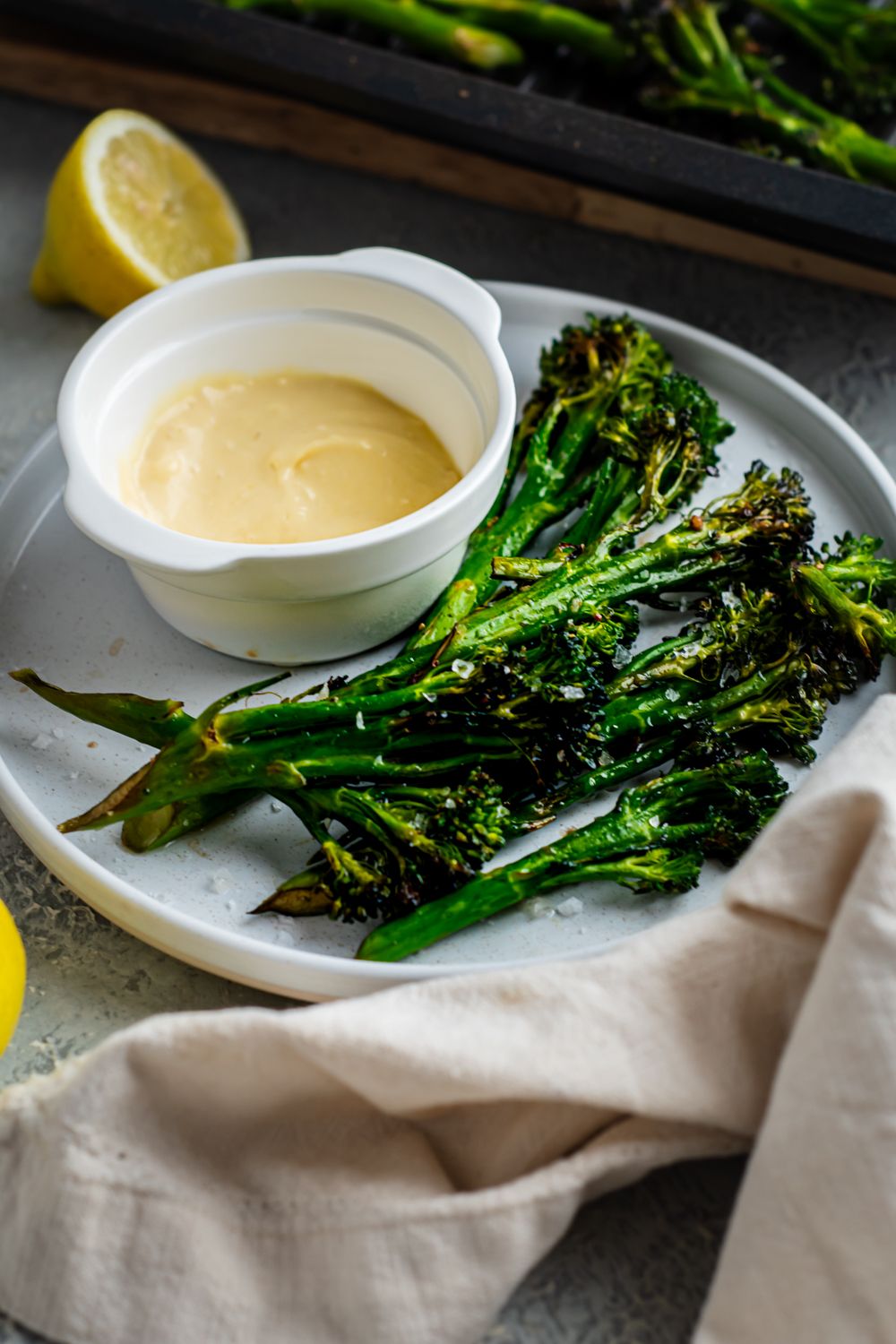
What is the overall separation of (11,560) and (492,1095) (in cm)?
119

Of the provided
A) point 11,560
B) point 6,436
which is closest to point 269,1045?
point 11,560

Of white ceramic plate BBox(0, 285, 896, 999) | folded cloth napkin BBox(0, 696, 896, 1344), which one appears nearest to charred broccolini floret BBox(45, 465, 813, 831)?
white ceramic plate BBox(0, 285, 896, 999)

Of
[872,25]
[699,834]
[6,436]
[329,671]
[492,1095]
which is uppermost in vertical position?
[872,25]

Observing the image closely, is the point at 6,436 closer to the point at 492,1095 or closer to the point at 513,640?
the point at 513,640

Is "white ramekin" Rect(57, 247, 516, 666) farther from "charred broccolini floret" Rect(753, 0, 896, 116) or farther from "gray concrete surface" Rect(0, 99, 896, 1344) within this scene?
"charred broccolini floret" Rect(753, 0, 896, 116)

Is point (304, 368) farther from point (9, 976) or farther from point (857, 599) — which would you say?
point (9, 976)

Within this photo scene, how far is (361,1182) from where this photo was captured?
54.9 inches

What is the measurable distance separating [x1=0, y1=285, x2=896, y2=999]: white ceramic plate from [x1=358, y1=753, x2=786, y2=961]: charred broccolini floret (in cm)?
4

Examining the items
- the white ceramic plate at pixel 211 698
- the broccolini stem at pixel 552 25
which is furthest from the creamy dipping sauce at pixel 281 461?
the broccolini stem at pixel 552 25

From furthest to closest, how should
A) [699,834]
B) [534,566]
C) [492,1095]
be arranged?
[534,566] → [699,834] → [492,1095]

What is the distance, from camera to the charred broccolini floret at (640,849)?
158 centimetres

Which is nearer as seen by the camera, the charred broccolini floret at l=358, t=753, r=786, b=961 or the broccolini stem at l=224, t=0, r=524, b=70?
the charred broccolini floret at l=358, t=753, r=786, b=961

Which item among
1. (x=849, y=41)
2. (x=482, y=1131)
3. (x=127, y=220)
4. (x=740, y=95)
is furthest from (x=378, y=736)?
(x=849, y=41)

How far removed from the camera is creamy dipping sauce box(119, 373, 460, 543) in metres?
1.89
